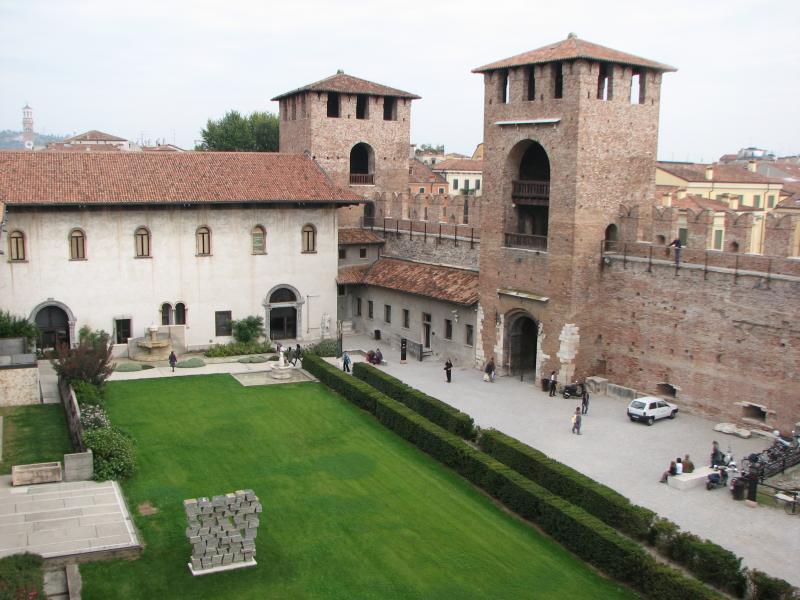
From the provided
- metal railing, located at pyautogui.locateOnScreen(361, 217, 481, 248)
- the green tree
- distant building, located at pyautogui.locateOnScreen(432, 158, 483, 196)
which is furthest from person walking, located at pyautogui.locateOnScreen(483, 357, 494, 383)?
distant building, located at pyautogui.locateOnScreen(432, 158, 483, 196)

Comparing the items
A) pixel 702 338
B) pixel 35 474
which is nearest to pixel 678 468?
pixel 702 338

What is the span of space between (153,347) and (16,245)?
7299 millimetres

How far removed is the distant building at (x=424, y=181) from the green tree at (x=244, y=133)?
50.6 ft

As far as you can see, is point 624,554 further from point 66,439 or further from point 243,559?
point 66,439

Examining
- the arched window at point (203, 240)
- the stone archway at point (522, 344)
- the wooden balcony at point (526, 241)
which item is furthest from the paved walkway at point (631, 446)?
the arched window at point (203, 240)

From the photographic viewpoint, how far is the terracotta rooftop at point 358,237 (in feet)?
151

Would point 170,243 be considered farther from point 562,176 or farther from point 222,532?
point 222,532

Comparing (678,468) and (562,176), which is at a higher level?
(562,176)

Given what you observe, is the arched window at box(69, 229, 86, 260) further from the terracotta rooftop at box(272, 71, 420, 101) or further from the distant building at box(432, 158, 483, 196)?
the distant building at box(432, 158, 483, 196)

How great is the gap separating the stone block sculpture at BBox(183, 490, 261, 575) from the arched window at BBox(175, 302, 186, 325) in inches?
878

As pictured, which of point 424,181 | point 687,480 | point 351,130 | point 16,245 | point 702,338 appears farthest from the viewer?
point 424,181

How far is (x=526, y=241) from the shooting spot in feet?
120

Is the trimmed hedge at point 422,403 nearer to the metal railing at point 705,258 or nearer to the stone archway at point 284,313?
the stone archway at point 284,313

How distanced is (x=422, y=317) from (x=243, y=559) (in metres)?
23.4
